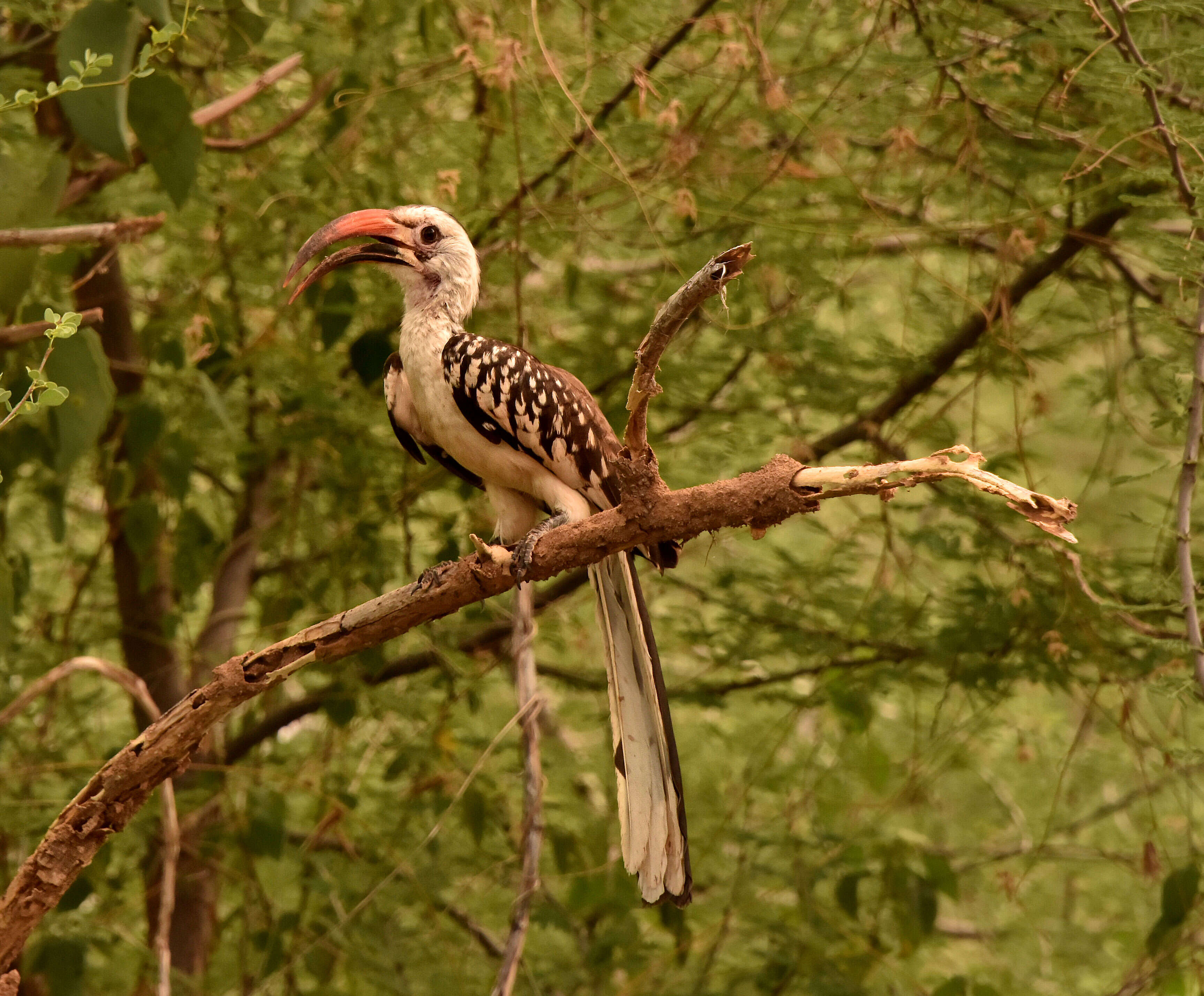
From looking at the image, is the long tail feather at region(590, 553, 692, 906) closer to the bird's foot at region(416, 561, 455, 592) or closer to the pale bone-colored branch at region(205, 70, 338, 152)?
the bird's foot at region(416, 561, 455, 592)

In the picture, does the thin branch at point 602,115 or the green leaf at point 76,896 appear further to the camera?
the thin branch at point 602,115

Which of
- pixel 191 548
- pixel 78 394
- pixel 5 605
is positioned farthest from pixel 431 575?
pixel 191 548

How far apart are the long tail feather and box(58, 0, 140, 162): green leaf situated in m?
1.25

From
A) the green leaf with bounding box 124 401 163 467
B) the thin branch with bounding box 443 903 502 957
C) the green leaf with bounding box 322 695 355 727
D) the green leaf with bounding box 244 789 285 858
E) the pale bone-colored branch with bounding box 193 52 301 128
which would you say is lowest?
the thin branch with bounding box 443 903 502 957

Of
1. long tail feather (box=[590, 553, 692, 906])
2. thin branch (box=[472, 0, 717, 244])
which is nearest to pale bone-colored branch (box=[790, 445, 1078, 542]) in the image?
long tail feather (box=[590, 553, 692, 906])

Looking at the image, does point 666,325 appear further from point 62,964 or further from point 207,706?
point 62,964

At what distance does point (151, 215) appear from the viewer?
3.40 meters

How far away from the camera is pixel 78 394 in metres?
2.65

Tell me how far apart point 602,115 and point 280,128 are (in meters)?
0.84

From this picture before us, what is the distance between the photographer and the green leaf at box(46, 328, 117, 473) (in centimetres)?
266

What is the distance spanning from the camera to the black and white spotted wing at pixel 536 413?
2689 mm

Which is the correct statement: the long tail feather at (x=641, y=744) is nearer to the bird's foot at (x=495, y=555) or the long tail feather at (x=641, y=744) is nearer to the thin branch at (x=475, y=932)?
the bird's foot at (x=495, y=555)

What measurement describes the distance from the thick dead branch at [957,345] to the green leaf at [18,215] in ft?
6.19

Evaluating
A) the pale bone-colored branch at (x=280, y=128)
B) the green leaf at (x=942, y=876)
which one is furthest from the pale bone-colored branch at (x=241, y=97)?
the green leaf at (x=942, y=876)
